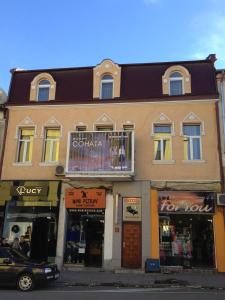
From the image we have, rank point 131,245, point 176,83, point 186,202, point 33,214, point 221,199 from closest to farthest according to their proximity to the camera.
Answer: point 221,199 → point 131,245 → point 186,202 → point 33,214 → point 176,83

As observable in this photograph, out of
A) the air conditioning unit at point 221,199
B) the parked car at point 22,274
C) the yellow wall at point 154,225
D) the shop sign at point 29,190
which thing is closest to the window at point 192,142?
the air conditioning unit at point 221,199

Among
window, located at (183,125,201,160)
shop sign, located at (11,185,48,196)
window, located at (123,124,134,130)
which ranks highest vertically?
window, located at (123,124,134,130)

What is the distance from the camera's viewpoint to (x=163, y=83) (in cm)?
1958

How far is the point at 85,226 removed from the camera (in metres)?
18.6

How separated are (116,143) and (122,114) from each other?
1.84 meters

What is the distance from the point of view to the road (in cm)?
1091

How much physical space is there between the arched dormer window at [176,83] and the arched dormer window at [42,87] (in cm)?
646

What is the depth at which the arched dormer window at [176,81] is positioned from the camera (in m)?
19.4

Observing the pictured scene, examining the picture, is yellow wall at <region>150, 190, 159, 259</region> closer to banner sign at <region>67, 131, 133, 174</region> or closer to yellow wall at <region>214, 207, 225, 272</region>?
banner sign at <region>67, 131, 133, 174</region>

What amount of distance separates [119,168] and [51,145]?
428 cm

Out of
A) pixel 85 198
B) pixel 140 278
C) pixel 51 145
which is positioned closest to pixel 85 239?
pixel 85 198

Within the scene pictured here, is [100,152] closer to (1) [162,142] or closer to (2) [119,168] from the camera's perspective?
(2) [119,168]

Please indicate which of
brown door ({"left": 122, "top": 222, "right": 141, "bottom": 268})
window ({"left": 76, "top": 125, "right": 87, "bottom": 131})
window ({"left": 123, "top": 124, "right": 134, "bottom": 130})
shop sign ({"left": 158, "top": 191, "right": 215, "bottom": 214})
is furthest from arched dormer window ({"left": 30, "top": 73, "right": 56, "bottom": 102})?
brown door ({"left": 122, "top": 222, "right": 141, "bottom": 268})

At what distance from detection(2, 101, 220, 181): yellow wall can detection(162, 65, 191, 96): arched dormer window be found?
0.76m
